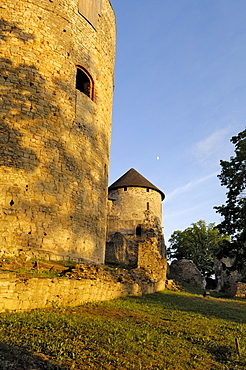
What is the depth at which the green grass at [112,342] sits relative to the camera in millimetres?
4078

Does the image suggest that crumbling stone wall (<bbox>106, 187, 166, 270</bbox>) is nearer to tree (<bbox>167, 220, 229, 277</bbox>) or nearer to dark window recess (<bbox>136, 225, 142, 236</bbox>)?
dark window recess (<bbox>136, 225, 142, 236</bbox>)

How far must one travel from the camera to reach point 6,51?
36.9 ft

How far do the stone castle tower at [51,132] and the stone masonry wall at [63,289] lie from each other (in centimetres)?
179

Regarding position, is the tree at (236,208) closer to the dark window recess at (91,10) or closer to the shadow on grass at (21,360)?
the dark window recess at (91,10)

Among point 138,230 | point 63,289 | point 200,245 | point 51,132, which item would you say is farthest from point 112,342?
point 200,245

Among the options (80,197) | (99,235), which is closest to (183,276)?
(99,235)

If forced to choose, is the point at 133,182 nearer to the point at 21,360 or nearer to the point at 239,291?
the point at 239,291

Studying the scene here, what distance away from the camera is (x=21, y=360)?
382 cm

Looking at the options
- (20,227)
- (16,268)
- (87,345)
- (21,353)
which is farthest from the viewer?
(20,227)

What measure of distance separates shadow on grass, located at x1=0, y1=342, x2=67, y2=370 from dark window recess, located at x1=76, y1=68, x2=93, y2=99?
11.6m

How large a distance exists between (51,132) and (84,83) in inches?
154

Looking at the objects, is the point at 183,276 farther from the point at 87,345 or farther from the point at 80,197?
the point at 87,345

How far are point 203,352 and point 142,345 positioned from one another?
3.07 ft

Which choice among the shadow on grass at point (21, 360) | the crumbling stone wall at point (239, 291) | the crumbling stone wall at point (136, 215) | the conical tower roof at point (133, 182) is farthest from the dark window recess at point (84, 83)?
the conical tower roof at point (133, 182)
